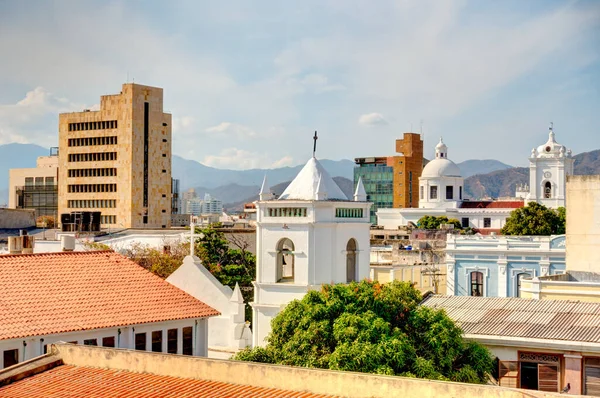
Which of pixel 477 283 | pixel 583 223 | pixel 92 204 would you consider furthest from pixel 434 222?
pixel 583 223

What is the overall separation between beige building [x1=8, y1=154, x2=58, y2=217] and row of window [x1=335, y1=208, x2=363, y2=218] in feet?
414

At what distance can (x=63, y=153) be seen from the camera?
128000 millimetres

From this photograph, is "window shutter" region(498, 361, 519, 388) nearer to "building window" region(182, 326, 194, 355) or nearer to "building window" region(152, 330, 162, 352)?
"building window" region(182, 326, 194, 355)

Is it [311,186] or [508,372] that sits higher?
[311,186]

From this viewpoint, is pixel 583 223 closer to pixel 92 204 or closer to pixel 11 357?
pixel 11 357

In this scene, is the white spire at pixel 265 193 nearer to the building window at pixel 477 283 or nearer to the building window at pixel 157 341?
the building window at pixel 157 341

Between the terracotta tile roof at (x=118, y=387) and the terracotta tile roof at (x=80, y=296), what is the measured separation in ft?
14.8

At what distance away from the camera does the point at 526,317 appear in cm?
2872

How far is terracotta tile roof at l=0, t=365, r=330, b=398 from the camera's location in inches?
756

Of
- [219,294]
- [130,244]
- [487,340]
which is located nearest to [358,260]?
[219,294]

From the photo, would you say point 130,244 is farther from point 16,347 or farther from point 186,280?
point 16,347

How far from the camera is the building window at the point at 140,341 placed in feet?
94.8

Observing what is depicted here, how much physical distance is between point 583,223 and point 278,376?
3148 centimetres

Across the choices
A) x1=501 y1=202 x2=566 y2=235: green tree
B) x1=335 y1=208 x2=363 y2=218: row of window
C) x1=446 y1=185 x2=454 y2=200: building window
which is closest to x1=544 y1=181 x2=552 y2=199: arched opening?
x1=446 y1=185 x2=454 y2=200: building window
